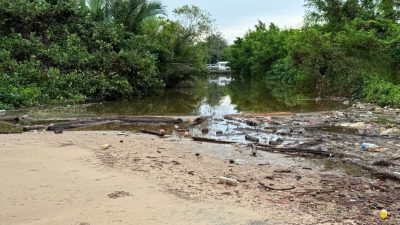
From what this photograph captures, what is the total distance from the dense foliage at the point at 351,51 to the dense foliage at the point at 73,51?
29.6 ft

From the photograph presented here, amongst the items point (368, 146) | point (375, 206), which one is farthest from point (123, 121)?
point (375, 206)

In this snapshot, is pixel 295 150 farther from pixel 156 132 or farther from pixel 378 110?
pixel 378 110

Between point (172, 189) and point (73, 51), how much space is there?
15.3 m

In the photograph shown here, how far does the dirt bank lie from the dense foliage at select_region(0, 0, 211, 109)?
967cm

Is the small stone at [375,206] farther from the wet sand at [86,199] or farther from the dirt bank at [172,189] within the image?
the wet sand at [86,199]

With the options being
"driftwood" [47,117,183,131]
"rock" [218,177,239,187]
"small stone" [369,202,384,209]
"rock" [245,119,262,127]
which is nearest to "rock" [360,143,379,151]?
"rock" [245,119,262,127]

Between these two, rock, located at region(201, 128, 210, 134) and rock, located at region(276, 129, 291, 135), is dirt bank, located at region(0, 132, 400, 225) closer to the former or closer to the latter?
rock, located at region(276, 129, 291, 135)

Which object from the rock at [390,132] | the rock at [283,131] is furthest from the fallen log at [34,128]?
the rock at [390,132]

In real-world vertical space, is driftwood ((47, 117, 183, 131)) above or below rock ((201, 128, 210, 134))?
above

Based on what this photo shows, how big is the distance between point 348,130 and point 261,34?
38133 mm

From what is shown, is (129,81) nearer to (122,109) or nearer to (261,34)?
(122,109)

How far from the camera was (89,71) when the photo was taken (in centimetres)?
1964

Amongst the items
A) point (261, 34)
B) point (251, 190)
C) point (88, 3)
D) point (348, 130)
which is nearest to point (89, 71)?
point (88, 3)

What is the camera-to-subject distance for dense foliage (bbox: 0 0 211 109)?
17609mm
